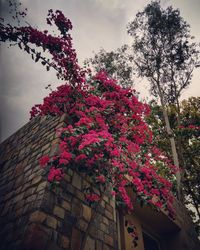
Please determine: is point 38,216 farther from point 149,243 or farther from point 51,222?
point 149,243

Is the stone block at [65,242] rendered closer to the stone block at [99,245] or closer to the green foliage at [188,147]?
the stone block at [99,245]

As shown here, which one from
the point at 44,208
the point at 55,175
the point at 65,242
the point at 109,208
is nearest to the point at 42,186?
the point at 55,175

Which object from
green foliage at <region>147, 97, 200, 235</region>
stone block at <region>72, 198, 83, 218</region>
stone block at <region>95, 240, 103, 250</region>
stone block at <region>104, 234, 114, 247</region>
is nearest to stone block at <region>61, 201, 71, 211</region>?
stone block at <region>72, 198, 83, 218</region>

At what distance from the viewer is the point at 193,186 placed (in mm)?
15586

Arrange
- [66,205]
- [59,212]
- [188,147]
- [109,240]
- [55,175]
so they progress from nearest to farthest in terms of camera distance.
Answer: [59,212], [55,175], [66,205], [109,240], [188,147]

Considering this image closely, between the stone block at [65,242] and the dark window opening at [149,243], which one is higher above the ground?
the dark window opening at [149,243]

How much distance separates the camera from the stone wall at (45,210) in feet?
11.8

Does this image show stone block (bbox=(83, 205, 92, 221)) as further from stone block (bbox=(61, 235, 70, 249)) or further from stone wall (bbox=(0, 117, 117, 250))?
stone block (bbox=(61, 235, 70, 249))

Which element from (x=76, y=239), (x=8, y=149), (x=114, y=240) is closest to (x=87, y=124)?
(x=76, y=239)

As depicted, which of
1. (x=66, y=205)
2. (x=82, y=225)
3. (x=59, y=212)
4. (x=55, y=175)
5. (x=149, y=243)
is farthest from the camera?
(x=149, y=243)

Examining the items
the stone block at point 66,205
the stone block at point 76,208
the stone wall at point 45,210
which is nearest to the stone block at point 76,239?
the stone wall at point 45,210

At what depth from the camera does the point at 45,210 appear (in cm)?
374

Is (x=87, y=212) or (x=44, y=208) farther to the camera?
(x=87, y=212)

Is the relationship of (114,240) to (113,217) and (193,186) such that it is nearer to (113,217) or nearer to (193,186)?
(113,217)
